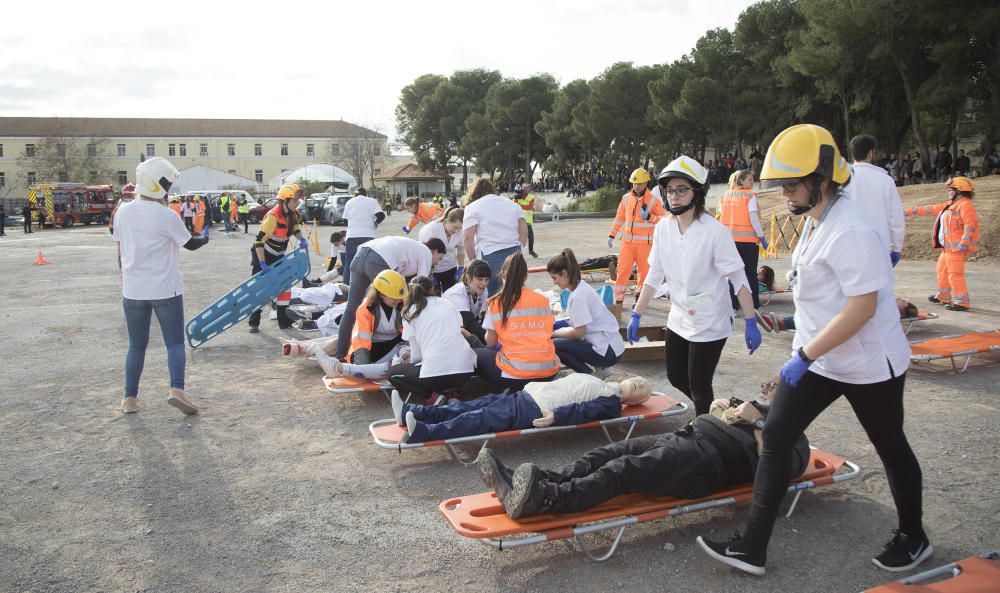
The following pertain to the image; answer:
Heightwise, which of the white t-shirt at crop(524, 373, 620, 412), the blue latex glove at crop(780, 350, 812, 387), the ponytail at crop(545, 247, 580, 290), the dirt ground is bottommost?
the dirt ground

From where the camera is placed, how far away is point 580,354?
5.58m

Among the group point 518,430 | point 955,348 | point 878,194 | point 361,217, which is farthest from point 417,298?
point 361,217

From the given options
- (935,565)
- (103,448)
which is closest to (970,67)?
(935,565)

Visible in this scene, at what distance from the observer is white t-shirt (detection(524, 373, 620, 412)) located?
4535 mm

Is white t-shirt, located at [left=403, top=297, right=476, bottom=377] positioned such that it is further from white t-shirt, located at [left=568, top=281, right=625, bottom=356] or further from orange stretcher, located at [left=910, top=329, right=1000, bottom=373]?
orange stretcher, located at [left=910, top=329, right=1000, bottom=373]

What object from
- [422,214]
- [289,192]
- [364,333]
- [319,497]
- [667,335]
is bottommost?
[319,497]

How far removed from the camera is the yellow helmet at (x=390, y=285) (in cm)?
566

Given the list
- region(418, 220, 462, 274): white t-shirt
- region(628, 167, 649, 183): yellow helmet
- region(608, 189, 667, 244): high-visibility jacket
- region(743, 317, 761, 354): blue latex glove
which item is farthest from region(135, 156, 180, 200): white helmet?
region(628, 167, 649, 183): yellow helmet

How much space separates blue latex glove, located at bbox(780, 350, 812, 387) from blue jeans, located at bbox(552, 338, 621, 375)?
2.81 m

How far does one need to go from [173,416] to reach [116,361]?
2.34 metres

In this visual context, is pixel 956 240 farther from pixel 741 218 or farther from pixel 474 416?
pixel 474 416

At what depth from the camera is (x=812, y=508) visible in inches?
148

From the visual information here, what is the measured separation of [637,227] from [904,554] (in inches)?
230

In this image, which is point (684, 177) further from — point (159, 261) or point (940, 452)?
point (159, 261)
